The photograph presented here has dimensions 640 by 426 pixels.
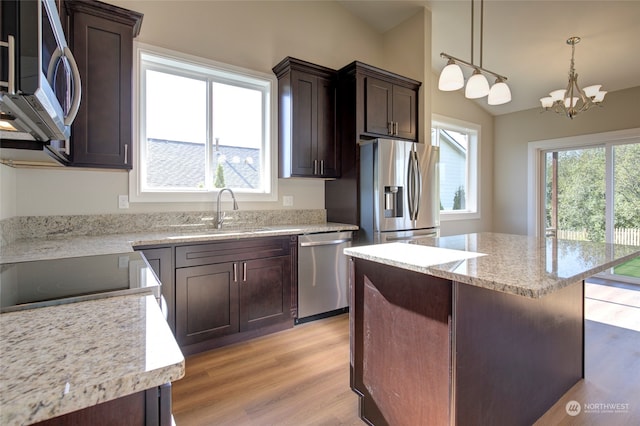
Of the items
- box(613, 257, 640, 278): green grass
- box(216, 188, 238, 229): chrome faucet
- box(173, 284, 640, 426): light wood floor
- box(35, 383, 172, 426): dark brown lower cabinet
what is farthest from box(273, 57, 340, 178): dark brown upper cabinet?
box(613, 257, 640, 278): green grass

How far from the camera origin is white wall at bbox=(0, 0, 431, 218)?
240 cm

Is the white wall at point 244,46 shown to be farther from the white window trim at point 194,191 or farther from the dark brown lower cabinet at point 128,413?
the dark brown lower cabinet at point 128,413

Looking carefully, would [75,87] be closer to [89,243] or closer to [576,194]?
[89,243]

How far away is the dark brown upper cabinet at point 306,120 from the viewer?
10.8 feet

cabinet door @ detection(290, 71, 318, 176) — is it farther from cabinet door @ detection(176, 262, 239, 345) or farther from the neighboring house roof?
cabinet door @ detection(176, 262, 239, 345)

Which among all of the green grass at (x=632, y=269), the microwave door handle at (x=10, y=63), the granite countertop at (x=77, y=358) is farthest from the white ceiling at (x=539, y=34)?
the granite countertop at (x=77, y=358)

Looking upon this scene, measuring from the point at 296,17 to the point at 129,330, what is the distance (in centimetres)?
381

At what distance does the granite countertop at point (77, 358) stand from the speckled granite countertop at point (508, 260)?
3.32ft

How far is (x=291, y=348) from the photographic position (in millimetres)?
2576

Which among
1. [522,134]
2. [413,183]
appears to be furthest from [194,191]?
[522,134]

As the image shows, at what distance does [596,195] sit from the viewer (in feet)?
14.9

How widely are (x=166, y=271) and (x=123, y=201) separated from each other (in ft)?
2.72

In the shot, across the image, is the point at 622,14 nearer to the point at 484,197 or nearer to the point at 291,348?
the point at 484,197

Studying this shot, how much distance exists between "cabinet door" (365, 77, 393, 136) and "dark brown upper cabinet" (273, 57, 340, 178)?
0.39 metres
